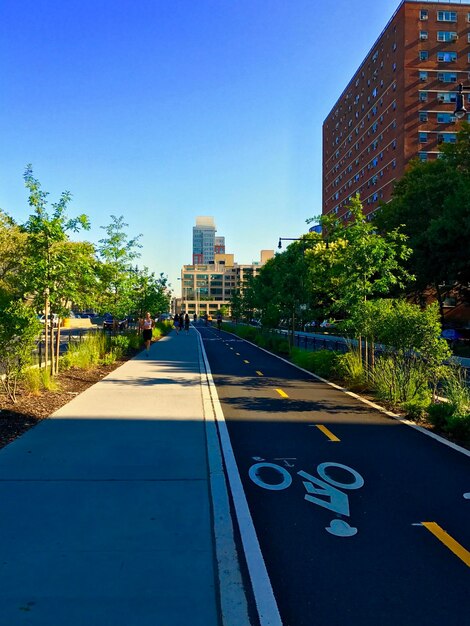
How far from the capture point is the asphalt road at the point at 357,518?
3.49 metres

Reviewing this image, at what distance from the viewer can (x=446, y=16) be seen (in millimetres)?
68000

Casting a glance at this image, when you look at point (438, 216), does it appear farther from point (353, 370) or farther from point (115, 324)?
point (353, 370)

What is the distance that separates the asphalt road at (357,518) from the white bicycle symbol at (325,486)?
1 cm

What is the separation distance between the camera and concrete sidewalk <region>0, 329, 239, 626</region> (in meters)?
3.31

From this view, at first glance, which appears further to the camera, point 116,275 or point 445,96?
point 445,96

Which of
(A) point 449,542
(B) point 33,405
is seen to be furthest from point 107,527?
(B) point 33,405

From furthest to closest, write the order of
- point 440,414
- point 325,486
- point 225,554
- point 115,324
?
point 115,324, point 440,414, point 325,486, point 225,554

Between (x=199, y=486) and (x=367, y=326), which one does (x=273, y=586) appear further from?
(x=367, y=326)

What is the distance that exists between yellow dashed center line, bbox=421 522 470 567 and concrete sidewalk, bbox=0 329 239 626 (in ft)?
6.24

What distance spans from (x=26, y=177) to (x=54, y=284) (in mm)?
2746

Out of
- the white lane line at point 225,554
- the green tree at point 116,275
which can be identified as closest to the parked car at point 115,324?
the green tree at point 116,275

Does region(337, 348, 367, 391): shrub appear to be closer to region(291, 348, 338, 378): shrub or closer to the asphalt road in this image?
region(291, 348, 338, 378): shrub

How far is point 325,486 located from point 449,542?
1.63 meters

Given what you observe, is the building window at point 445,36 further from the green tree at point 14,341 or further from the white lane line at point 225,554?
the white lane line at point 225,554
